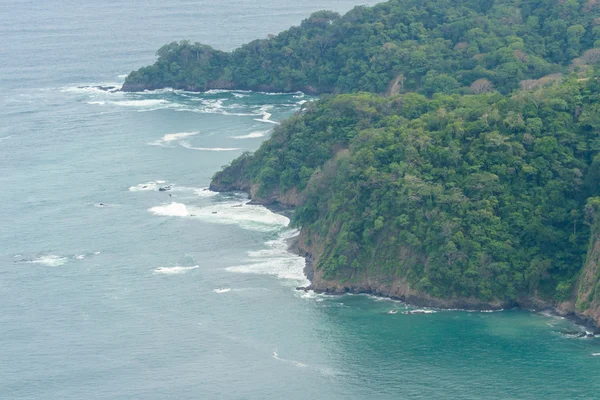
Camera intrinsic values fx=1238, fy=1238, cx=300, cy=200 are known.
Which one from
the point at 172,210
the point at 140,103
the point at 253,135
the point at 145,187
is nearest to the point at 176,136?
the point at 253,135

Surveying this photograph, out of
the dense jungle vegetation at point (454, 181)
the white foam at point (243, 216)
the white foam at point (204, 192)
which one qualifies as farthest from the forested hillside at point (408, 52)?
the white foam at point (243, 216)

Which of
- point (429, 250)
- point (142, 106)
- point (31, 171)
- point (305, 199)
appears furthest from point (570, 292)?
point (142, 106)

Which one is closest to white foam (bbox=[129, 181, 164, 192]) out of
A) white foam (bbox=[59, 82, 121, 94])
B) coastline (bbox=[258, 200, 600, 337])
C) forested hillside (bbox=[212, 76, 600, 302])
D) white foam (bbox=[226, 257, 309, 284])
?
forested hillside (bbox=[212, 76, 600, 302])

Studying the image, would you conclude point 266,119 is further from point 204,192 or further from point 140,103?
point 204,192

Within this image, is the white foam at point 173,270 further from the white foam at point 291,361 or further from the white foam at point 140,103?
the white foam at point 140,103

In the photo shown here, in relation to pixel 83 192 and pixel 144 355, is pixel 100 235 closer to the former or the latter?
pixel 83 192

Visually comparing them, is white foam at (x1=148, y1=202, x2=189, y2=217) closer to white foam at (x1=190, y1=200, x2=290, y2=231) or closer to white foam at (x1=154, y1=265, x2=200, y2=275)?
white foam at (x1=190, y1=200, x2=290, y2=231)

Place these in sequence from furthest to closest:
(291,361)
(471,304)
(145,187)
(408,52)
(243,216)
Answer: (408,52) < (145,187) < (243,216) < (471,304) < (291,361)
